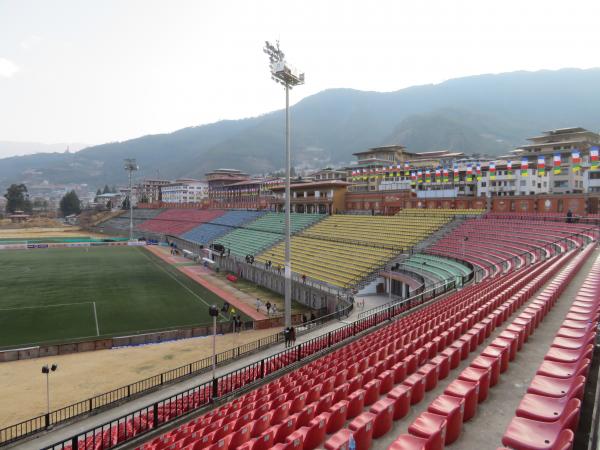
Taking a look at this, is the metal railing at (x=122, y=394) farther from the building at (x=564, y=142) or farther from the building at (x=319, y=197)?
the building at (x=564, y=142)

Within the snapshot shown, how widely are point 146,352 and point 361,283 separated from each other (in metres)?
20.7

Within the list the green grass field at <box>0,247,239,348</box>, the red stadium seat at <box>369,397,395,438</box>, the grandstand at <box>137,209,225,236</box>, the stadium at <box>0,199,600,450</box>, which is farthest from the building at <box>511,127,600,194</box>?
the grandstand at <box>137,209,225,236</box>

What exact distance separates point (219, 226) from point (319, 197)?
100 feet

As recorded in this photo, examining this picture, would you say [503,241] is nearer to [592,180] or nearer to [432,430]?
[432,430]

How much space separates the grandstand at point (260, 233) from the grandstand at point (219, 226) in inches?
161

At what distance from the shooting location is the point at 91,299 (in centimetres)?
4331

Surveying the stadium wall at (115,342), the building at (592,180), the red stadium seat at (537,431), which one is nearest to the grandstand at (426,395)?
the red stadium seat at (537,431)

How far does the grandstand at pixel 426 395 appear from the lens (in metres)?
6.61

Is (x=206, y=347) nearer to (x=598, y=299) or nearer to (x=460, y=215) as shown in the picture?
(x=598, y=299)

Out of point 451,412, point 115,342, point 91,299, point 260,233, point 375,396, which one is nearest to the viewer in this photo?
point 451,412

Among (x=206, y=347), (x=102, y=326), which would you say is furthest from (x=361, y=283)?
(x=102, y=326)

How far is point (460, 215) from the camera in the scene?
4938cm

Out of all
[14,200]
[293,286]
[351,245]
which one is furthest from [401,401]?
[14,200]

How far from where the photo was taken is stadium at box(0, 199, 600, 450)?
7953 mm
